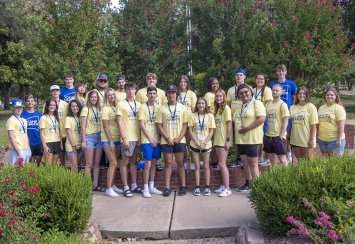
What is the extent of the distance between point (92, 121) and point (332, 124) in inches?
157

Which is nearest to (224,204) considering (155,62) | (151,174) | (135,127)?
(151,174)

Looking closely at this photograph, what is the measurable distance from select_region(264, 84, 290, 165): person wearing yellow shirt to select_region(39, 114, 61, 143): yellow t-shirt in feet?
11.7

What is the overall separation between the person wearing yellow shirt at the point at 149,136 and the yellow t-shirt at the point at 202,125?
0.61 metres

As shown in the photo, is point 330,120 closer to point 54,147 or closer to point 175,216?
point 175,216

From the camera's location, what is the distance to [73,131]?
23.5 feet

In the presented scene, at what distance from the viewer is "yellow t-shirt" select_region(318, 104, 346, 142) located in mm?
6629

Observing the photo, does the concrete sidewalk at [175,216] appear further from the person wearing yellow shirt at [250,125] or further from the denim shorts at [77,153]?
the denim shorts at [77,153]

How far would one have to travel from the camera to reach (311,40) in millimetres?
10141

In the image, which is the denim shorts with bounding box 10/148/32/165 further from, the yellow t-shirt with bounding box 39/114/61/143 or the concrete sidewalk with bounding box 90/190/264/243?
the concrete sidewalk with bounding box 90/190/264/243

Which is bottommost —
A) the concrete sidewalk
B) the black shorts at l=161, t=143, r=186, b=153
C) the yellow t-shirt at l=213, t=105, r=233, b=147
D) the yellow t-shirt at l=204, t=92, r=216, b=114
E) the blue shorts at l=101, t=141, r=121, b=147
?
the concrete sidewalk

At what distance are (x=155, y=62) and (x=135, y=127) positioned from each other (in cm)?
524

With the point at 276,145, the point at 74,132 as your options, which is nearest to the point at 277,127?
the point at 276,145

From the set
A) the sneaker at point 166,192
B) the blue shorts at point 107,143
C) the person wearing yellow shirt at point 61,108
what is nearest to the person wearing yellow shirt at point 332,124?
the sneaker at point 166,192

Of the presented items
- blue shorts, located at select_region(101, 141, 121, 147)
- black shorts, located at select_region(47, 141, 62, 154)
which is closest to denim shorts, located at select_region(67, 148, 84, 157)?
black shorts, located at select_region(47, 141, 62, 154)
